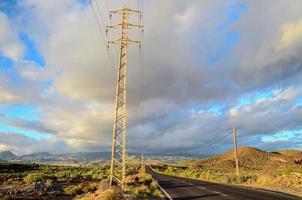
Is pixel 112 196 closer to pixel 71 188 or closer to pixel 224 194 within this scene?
pixel 224 194

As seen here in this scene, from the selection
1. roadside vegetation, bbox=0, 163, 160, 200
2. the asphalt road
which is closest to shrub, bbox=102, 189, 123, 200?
roadside vegetation, bbox=0, 163, 160, 200

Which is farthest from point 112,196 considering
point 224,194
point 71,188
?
point 71,188

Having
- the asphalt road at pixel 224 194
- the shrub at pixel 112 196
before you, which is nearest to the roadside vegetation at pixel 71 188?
the shrub at pixel 112 196

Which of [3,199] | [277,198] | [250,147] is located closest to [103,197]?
[3,199]

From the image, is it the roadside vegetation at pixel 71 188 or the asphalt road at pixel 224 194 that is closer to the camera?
the asphalt road at pixel 224 194

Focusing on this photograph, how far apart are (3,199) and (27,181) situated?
76.7 feet

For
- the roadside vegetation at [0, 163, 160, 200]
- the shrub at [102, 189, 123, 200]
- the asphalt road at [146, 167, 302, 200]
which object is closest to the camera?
the shrub at [102, 189, 123, 200]

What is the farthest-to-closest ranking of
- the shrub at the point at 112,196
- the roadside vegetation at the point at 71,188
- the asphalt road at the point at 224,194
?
the roadside vegetation at the point at 71,188, the asphalt road at the point at 224,194, the shrub at the point at 112,196

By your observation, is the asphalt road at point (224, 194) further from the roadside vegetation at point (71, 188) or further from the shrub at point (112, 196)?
the shrub at point (112, 196)

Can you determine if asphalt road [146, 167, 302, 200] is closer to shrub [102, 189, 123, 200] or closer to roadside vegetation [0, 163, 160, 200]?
roadside vegetation [0, 163, 160, 200]

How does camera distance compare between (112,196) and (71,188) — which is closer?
(112,196)

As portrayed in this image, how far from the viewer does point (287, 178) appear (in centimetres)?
3738

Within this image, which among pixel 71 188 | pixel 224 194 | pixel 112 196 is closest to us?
pixel 112 196

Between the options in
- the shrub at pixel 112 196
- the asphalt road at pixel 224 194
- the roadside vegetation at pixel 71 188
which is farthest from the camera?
the roadside vegetation at pixel 71 188
